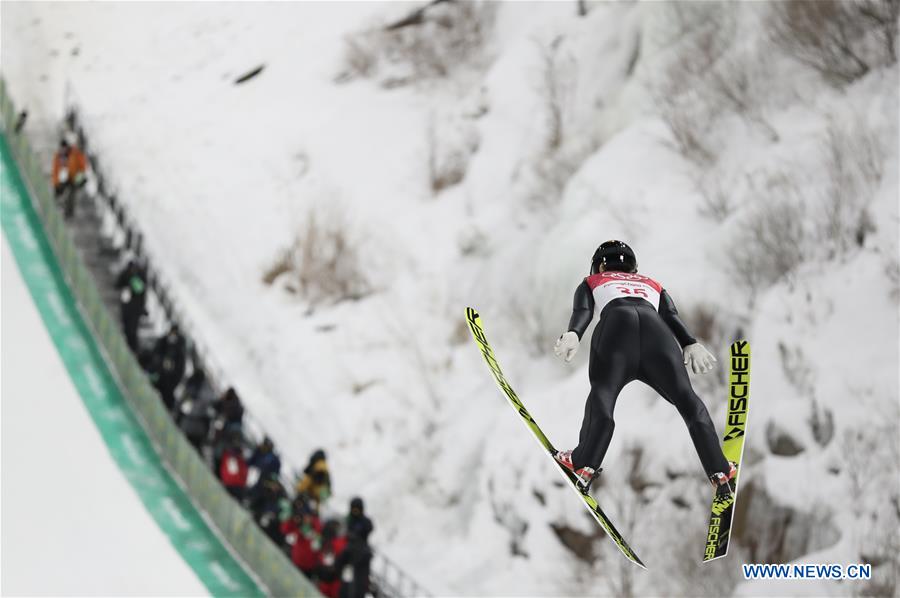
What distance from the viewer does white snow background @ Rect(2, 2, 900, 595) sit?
53.1ft

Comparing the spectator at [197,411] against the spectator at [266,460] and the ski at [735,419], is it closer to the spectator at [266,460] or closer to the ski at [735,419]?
the spectator at [266,460]

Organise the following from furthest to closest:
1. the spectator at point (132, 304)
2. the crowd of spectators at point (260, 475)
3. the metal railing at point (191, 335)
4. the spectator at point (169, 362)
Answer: the metal railing at point (191, 335), the spectator at point (132, 304), the spectator at point (169, 362), the crowd of spectators at point (260, 475)

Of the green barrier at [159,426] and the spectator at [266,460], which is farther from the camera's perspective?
the green barrier at [159,426]

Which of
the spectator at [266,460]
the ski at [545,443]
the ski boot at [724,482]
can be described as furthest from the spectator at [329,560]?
the ski boot at [724,482]

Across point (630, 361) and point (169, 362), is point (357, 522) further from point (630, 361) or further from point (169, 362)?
point (630, 361)

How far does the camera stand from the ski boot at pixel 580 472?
4.86m

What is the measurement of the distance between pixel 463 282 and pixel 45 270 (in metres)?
7.92

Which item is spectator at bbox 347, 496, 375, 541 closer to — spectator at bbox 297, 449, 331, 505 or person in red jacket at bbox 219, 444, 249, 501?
spectator at bbox 297, 449, 331, 505

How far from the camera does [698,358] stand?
474cm

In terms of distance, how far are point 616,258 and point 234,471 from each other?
11.0 meters

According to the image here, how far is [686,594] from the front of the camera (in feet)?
52.9

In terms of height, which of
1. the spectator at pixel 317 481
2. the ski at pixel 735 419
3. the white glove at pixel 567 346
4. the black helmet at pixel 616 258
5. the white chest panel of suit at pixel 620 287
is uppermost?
the white glove at pixel 567 346

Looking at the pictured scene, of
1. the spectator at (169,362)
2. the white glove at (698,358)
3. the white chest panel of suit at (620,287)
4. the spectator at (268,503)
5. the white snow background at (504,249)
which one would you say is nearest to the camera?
the white glove at (698,358)

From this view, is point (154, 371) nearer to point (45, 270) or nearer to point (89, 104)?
point (45, 270)
